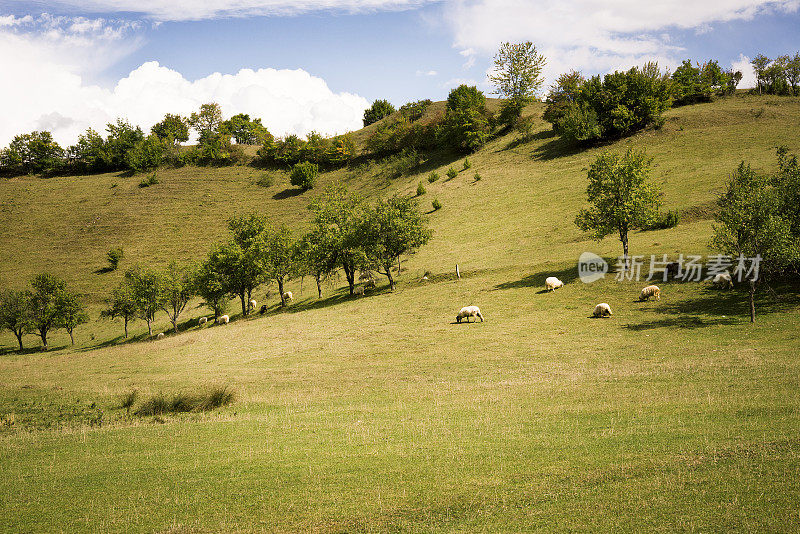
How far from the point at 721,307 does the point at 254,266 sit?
5114 cm

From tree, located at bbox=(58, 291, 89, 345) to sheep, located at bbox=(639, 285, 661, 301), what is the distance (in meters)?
70.0

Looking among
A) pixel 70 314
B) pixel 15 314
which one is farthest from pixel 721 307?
pixel 15 314

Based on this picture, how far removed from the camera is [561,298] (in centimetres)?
3916

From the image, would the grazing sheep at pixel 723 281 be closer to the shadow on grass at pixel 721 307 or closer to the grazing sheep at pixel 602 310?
the shadow on grass at pixel 721 307

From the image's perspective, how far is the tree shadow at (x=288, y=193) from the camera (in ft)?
365

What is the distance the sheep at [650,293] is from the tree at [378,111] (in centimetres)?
14257

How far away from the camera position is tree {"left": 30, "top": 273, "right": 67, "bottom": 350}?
62500 millimetres

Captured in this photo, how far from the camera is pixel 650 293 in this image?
36.0 meters

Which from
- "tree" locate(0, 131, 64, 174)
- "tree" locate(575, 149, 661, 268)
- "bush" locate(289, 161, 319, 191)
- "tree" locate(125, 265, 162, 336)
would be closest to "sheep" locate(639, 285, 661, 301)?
"tree" locate(575, 149, 661, 268)

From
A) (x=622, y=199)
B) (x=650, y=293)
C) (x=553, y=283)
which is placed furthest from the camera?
(x=622, y=199)

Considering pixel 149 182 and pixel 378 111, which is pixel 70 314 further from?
pixel 378 111

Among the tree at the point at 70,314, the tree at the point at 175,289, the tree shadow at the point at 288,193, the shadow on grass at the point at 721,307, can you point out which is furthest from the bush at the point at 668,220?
the tree shadow at the point at 288,193

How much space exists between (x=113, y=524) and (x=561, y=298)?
35.8 m

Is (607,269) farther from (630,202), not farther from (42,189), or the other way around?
(42,189)
